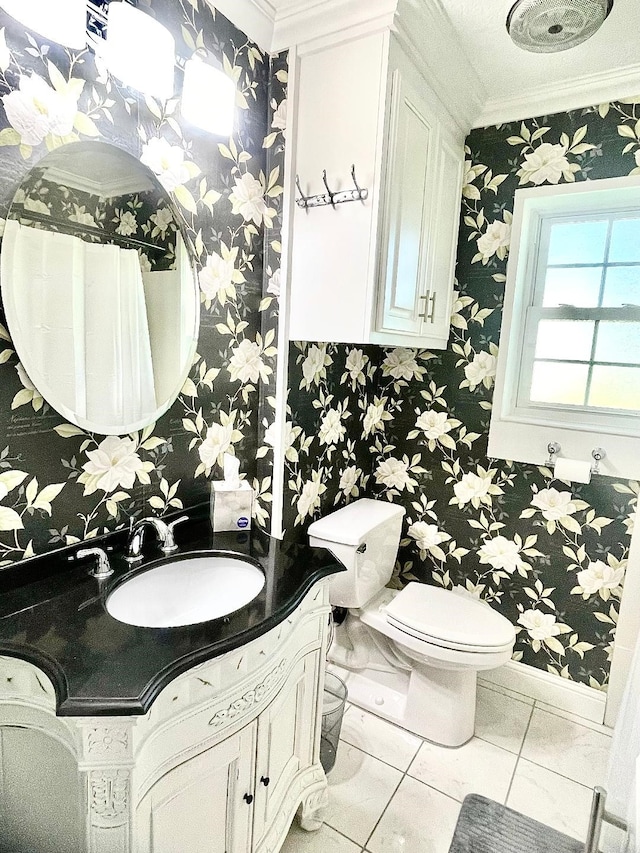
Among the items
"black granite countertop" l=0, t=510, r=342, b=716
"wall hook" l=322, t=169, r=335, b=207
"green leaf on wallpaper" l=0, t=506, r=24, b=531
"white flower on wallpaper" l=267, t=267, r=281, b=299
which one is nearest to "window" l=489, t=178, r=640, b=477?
"wall hook" l=322, t=169, r=335, b=207

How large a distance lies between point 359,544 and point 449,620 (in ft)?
1.43

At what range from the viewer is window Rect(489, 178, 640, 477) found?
1.87 m

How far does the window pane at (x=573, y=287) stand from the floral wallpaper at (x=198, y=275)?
1179 millimetres

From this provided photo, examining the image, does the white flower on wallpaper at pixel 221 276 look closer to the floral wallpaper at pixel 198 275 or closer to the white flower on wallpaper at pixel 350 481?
the floral wallpaper at pixel 198 275

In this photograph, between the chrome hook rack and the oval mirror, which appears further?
the chrome hook rack

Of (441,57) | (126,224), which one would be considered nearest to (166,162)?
(126,224)

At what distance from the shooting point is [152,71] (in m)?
1.20

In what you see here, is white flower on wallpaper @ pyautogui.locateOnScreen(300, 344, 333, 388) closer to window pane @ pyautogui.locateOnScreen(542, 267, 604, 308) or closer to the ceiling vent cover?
window pane @ pyautogui.locateOnScreen(542, 267, 604, 308)

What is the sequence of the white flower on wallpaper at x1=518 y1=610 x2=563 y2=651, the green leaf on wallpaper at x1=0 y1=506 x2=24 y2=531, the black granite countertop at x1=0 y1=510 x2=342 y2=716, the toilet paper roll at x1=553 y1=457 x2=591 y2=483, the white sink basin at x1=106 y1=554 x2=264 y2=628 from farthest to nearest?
the white flower on wallpaper at x1=518 y1=610 x2=563 y2=651 → the toilet paper roll at x1=553 y1=457 x2=591 y2=483 → the white sink basin at x1=106 y1=554 x2=264 y2=628 → the green leaf on wallpaper at x1=0 y1=506 x2=24 y2=531 → the black granite countertop at x1=0 y1=510 x2=342 y2=716

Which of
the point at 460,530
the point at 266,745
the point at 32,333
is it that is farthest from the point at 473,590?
the point at 32,333

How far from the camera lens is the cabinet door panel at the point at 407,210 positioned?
4.82 feet

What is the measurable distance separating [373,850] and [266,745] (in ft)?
2.07

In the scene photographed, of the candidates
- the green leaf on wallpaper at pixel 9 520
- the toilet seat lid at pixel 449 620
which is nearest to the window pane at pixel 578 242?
the toilet seat lid at pixel 449 620

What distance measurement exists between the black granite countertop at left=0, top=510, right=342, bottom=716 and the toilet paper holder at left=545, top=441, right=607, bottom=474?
1.13 meters
